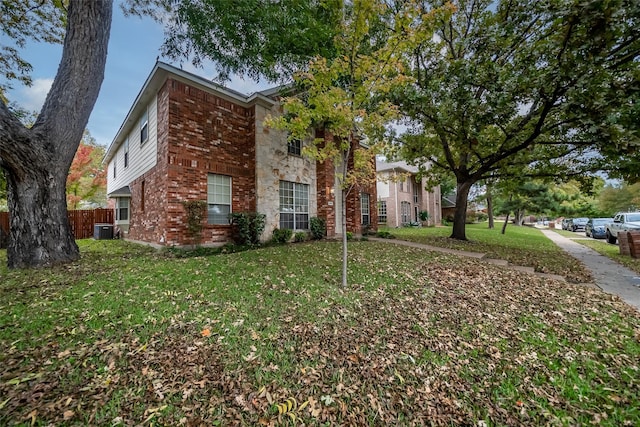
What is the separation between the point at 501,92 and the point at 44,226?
12296mm

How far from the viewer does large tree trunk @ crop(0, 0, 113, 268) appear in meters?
5.51

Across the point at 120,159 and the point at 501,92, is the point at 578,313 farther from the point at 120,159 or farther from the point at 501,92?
the point at 120,159

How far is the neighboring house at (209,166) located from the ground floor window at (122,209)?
0.31 feet

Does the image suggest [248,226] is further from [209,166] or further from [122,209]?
[122,209]

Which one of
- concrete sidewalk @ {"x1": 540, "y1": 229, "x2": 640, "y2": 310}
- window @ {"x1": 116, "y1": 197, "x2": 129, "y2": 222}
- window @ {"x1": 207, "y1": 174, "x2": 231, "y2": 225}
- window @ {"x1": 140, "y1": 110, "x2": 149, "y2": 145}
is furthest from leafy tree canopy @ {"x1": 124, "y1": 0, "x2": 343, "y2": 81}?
window @ {"x1": 116, "y1": 197, "x2": 129, "y2": 222}

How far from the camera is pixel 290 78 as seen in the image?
7.16 meters

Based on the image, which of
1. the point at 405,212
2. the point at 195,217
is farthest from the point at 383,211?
the point at 195,217

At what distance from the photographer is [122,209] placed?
12.9m

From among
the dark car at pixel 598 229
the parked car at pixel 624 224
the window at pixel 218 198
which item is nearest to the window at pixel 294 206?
the window at pixel 218 198

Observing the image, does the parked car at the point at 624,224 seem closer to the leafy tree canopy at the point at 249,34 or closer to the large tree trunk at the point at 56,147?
the leafy tree canopy at the point at 249,34

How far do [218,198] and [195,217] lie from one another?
1.28 metres

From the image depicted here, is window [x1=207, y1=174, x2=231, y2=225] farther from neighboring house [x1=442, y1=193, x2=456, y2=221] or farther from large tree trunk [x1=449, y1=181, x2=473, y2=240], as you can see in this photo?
neighboring house [x1=442, y1=193, x2=456, y2=221]

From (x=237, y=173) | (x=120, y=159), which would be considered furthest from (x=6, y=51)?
(x=237, y=173)

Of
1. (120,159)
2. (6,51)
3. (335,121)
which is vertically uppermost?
(6,51)
